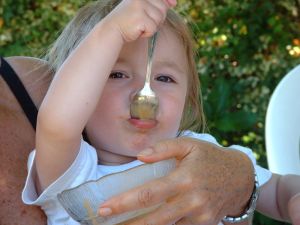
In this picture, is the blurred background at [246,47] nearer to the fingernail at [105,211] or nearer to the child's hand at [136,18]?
the child's hand at [136,18]

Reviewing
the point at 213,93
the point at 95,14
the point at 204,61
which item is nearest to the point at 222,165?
the point at 95,14

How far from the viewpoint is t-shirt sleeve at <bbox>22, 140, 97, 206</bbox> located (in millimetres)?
1081

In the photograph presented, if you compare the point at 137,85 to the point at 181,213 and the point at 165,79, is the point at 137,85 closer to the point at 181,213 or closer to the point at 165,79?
the point at 165,79

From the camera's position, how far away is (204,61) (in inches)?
139

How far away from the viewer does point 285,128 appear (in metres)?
1.57

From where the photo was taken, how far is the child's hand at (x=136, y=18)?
103 cm

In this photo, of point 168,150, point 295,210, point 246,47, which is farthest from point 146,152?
point 246,47

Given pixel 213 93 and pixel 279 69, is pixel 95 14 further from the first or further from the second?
pixel 279 69

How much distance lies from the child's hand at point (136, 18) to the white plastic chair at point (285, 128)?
0.63m

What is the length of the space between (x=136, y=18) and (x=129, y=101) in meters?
0.19

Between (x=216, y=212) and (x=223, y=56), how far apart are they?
2.60 m

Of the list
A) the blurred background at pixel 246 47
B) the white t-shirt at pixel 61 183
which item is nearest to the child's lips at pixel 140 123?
the white t-shirt at pixel 61 183

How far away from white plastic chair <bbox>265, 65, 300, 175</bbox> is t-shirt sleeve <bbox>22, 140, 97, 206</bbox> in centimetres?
57

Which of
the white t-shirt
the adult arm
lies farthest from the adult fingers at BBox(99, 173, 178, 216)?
the adult arm
